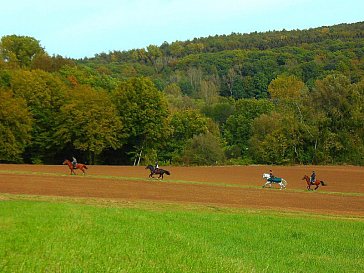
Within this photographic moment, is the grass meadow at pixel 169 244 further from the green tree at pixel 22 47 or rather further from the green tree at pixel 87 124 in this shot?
the green tree at pixel 22 47

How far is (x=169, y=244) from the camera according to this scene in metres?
14.0

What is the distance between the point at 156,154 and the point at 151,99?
11.1m

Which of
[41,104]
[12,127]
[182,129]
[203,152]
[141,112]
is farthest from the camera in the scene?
[182,129]

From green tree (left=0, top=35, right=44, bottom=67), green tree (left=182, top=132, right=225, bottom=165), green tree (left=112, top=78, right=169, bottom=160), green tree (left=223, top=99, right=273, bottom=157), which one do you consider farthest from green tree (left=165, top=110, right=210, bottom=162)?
green tree (left=0, top=35, right=44, bottom=67)

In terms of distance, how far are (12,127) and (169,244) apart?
72.5 meters

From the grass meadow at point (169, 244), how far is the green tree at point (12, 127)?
60877mm

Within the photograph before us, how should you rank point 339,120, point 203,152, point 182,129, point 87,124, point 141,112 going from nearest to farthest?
1. point 87,124
2. point 141,112
3. point 203,152
4. point 339,120
5. point 182,129

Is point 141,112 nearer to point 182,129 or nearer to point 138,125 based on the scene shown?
point 138,125

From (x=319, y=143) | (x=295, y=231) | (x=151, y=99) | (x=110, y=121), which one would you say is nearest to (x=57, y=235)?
(x=295, y=231)

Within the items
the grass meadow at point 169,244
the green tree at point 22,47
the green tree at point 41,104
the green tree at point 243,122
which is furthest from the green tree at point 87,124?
the grass meadow at point 169,244

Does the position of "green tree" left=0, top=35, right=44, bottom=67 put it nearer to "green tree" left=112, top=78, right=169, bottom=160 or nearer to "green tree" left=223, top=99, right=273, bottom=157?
"green tree" left=112, top=78, right=169, bottom=160

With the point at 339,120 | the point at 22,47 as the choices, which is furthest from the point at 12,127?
the point at 339,120

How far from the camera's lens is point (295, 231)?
20.7 metres

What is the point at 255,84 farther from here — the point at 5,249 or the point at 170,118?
the point at 5,249
